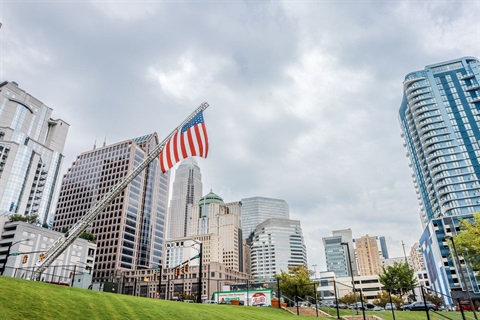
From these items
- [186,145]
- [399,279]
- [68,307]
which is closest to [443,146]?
[399,279]

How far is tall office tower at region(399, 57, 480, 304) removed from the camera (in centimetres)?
12888

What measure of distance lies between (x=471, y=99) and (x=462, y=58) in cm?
2602

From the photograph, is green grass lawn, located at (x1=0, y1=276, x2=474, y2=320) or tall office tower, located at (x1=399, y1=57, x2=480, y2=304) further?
tall office tower, located at (x1=399, y1=57, x2=480, y2=304)

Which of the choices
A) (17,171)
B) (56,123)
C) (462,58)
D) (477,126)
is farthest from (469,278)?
(56,123)

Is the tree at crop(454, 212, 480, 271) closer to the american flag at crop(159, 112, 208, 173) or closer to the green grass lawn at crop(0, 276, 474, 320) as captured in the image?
the american flag at crop(159, 112, 208, 173)

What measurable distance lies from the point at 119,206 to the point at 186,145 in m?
135

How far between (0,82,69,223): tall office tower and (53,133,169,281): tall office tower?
1309 centimetres

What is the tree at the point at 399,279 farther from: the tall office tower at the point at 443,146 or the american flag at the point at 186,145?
the tall office tower at the point at 443,146

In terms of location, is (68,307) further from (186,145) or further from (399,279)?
(399,279)

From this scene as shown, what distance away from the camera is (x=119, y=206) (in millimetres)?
154625

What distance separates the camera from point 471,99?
15212 centimetres

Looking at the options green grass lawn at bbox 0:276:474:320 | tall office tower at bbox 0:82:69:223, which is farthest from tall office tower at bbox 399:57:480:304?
tall office tower at bbox 0:82:69:223

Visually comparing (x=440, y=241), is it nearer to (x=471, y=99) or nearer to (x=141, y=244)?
(x=471, y=99)

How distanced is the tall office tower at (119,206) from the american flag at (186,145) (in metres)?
129
